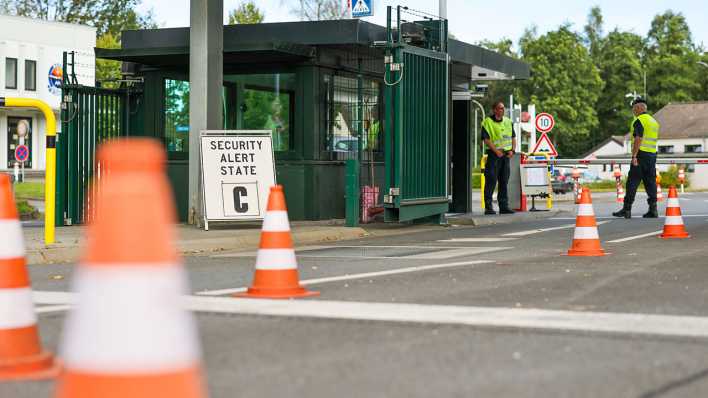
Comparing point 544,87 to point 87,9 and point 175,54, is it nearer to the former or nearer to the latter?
point 87,9

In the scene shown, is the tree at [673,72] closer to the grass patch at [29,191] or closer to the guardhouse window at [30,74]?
the guardhouse window at [30,74]

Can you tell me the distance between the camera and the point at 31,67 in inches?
2464

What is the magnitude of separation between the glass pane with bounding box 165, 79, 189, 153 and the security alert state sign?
2.90 meters

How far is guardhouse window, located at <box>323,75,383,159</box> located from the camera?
62.7 feet

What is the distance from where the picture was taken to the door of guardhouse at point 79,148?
17953mm

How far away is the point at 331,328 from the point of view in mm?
6527

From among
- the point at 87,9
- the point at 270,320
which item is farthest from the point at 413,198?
the point at 87,9

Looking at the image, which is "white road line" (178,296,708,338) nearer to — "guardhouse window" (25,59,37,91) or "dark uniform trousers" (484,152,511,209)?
"dark uniform trousers" (484,152,511,209)

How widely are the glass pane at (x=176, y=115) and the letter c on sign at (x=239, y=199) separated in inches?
123

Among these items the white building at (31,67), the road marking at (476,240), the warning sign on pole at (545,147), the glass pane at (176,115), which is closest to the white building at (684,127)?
the white building at (31,67)

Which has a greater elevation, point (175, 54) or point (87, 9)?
point (87, 9)

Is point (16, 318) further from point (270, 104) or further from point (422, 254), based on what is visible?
point (270, 104)

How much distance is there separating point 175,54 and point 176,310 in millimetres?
15341

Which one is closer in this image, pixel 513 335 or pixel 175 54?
pixel 513 335
